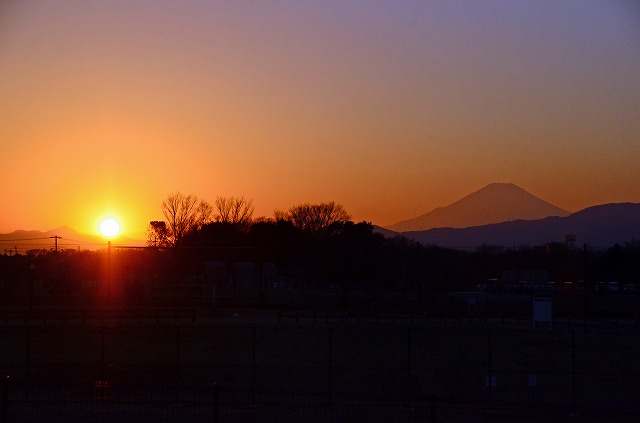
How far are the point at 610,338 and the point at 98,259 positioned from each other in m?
49.4

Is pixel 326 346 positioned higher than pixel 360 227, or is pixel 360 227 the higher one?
pixel 360 227

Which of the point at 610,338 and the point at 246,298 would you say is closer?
the point at 610,338

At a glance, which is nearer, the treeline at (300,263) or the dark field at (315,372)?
the dark field at (315,372)

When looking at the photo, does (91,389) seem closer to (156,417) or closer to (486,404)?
(156,417)

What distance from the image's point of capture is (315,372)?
2525 cm

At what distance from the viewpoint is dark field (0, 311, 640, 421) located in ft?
58.1

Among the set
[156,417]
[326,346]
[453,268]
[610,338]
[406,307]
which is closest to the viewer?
[156,417]

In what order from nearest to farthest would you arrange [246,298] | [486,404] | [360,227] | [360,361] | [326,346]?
1. [486,404]
2. [360,361]
3. [326,346]
4. [246,298]
5. [360,227]

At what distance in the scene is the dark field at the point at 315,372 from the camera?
1770cm


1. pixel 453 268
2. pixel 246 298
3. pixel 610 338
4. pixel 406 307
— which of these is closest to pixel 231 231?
pixel 453 268

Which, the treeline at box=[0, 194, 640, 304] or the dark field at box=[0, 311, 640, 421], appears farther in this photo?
the treeline at box=[0, 194, 640, 304]

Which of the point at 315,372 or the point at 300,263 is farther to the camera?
the point at 300,263

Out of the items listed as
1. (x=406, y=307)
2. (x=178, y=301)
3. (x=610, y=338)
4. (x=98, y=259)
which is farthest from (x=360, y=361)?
(x=98, y=259)

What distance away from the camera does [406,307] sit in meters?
53.9
